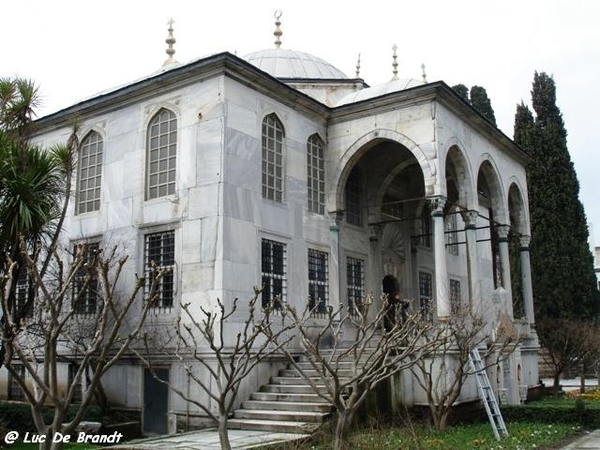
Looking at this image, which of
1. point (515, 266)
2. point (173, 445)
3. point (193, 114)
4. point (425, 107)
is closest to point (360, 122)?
point (425, 107)

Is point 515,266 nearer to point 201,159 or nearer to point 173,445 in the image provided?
point 201,159

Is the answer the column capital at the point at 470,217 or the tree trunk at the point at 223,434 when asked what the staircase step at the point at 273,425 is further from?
the column capital at the point at 470,217

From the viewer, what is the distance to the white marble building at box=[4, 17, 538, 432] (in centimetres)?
1533

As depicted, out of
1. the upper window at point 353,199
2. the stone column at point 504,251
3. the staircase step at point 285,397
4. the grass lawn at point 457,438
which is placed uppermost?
the upper window at point 353,199

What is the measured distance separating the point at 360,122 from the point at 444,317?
19.6 ft

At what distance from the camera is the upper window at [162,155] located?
16328 millimetres

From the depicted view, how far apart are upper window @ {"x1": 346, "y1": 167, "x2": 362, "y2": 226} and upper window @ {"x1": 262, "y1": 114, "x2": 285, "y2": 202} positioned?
11.9ft

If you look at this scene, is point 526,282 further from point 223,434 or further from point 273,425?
point 223,434

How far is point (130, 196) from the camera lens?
16.9m

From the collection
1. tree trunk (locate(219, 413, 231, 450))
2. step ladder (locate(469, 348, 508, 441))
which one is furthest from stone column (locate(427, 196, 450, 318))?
tree trunk (locate(219, 413, 231, 450))

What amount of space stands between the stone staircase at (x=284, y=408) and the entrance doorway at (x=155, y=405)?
5.96 ft

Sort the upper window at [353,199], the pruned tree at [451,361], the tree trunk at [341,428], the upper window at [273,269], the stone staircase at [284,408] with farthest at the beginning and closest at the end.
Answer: the upper window at [353,199]
the upper window at [273,269]
the pruned tree at [451,361]
the stone staircase at [284,408]
the tree trunk at [341,428]

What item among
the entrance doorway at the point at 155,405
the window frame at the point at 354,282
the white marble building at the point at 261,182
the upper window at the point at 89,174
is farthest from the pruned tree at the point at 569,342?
the upper window at the point at 89,174

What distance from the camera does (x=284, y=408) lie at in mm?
13773
